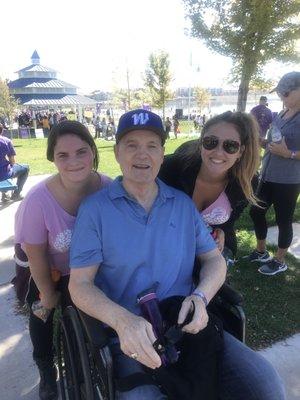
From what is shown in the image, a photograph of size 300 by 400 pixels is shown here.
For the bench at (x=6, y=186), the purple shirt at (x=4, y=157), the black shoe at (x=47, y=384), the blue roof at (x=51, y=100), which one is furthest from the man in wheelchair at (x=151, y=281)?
the blue roof at (x=51, y=100)

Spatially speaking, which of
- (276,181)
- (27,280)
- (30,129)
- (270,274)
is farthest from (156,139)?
(30,129)

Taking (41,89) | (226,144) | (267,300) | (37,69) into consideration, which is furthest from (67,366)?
(37,69)

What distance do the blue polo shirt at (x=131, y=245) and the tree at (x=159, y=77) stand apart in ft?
111

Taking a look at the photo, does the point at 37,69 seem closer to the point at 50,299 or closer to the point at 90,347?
the point at 50,299

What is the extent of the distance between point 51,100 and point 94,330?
4451 centimetres

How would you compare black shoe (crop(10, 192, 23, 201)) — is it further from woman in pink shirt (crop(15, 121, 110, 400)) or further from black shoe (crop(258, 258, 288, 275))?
woman in pink shirt (crop(15, 121, 110, 400))

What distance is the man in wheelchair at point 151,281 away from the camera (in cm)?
151

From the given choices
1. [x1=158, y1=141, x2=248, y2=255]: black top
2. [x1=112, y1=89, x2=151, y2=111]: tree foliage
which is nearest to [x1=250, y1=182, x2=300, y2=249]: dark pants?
[x1=158, y1=141, x2=248, y2=255]: black top

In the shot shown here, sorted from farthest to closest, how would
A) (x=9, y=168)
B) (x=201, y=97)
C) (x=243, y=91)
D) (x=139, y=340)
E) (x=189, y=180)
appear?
(x=201, y=97), (x=243, y=91), (x=9, y=168), (x=189, y=180), (x=139, y=340)

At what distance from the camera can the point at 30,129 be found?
79.3 ft

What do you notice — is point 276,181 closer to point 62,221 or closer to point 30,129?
point 62,221

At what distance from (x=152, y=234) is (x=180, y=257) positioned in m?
0.19

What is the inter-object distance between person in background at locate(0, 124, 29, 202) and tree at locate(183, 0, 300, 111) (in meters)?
5.92

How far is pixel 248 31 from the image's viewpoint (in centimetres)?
870
